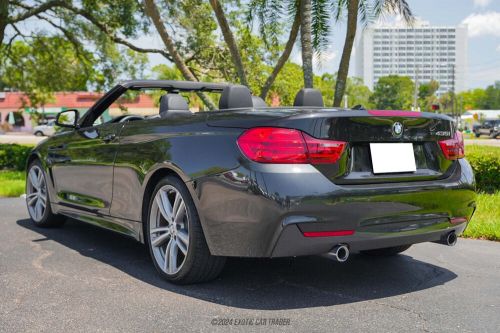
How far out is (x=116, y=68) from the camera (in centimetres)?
1930

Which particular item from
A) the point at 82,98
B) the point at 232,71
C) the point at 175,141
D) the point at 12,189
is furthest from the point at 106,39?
the point at 82,98

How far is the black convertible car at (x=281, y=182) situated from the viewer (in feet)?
11.6

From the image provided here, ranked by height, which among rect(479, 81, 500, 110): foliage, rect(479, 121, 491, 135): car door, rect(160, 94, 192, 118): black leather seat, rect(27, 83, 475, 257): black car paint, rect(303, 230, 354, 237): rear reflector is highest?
rect(160, 94, 192, 118): black leather seat

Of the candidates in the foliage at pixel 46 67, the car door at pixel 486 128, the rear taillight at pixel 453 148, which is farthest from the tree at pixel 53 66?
the car door at pixel 486 128

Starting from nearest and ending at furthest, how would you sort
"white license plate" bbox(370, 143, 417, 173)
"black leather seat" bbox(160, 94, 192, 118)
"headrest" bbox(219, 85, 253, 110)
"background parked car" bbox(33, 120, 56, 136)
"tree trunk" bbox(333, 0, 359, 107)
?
"white license plate" bbox(370, 143, 417, 173), "headrest" bbox(219, 85, 253, 110), "black leather seat" bbox(160, 94, 192, 118), "tree trunk" bbox(333, 0, 359, 107), "background parked car" bbox(33, 120, 56, 136)

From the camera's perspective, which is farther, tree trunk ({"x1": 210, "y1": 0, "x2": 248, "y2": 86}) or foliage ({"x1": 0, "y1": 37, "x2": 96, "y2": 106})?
foliage ({"x1": 0, "y1": 37, "x2": 96, "y2": 106})

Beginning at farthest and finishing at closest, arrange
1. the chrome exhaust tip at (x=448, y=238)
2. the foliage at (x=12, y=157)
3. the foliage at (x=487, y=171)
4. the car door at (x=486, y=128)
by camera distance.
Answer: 1. the car door at (x=486, y=128)
2. the foliage at (x=12, y=157)
3. the foliage at (x=487, y=171)
4. the chrome exhaust tip at (x=448, y=238)

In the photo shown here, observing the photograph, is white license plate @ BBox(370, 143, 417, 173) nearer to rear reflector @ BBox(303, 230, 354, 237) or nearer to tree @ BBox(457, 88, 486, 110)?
rear reflector @ BBox(303, 230, 354, 237)

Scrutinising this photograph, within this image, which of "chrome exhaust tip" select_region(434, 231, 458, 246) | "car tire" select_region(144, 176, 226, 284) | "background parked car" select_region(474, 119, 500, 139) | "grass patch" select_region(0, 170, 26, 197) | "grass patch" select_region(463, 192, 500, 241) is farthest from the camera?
"background parked car" select_region(474, 119, 500, 139)

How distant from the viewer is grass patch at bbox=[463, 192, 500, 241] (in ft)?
20.5

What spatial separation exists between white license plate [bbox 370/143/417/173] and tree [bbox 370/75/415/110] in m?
121

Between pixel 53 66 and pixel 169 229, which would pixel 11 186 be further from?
pixel 53 66

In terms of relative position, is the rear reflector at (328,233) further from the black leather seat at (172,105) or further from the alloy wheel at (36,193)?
the alloy wheel at (36,193)

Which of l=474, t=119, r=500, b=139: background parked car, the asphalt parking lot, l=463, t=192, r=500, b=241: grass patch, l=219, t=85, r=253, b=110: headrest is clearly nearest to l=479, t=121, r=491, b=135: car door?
l=474, t=119, r=500, b=139: background parked car
